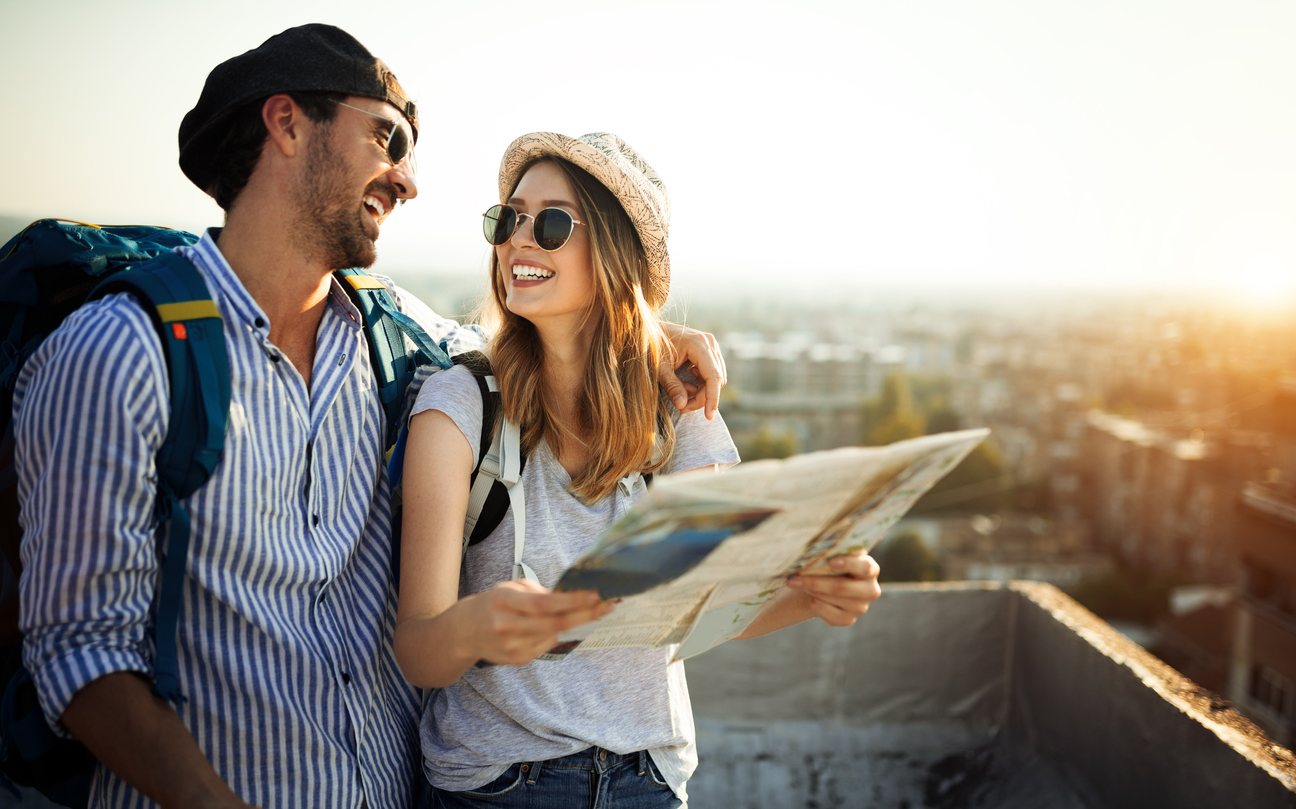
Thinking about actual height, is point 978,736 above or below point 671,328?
below

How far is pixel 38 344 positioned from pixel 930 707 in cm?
357

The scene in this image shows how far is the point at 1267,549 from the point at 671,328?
13766 mm

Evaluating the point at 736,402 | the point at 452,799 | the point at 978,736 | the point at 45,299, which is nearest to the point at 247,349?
the point at 45,299

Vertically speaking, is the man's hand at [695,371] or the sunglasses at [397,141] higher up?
the sunglasses at [397,141]

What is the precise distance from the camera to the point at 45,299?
1.46 m

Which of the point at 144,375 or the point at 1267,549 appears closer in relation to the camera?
the point at 144,375

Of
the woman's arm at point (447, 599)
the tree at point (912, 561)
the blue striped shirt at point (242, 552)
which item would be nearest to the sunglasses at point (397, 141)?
the blue striped shirt at point (242, 552)

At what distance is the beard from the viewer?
1620 millimetres

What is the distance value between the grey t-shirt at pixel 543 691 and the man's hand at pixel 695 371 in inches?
12.5

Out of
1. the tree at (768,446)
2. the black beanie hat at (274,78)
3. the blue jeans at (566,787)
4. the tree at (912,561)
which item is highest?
the black beanie hat at (274,78)

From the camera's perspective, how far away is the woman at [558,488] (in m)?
1.45

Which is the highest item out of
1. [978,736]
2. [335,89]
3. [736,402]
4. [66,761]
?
[335,89]

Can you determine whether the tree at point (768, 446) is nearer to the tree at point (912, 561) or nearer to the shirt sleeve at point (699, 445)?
the tree at point (912, 561)

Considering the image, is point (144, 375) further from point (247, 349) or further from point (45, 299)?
point (45, 299)
